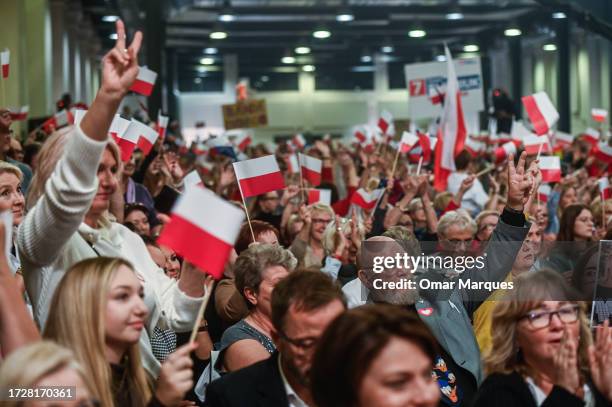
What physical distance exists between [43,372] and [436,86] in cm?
1215

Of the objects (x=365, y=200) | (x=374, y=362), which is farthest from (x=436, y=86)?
(x=374, y=362)

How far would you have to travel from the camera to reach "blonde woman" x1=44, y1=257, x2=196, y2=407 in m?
3.20

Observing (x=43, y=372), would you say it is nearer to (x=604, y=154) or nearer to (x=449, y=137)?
(x=449, y=137)

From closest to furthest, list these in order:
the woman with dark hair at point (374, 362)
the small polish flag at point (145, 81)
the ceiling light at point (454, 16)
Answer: the woman with dark hair at point (374, 362) < the small polish flag at point (145, 81) < the ceiling light at point (454, 16)

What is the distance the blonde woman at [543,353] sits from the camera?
3486mm

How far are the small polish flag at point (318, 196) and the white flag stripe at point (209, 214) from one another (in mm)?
6595

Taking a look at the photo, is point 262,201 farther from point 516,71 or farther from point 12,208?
point 516,71

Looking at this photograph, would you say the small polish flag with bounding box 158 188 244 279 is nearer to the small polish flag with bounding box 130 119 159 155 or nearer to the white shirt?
the white shirt

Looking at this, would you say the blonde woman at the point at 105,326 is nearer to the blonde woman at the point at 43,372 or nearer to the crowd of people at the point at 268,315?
the crowd of people at the point at 268,315

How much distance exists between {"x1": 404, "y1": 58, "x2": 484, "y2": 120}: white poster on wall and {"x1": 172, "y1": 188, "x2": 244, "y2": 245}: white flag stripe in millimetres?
11047

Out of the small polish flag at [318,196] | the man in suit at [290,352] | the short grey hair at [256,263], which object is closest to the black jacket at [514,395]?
the man in suit at [290,352]

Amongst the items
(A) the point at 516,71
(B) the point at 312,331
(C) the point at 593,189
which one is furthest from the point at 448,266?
(A) the point at 516,71

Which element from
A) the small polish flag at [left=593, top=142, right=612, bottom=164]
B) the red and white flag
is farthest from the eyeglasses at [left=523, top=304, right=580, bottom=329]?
the small polish flag at [left=593, top=142, right=612, bottom=164]

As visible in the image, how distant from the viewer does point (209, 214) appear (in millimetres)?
3162
